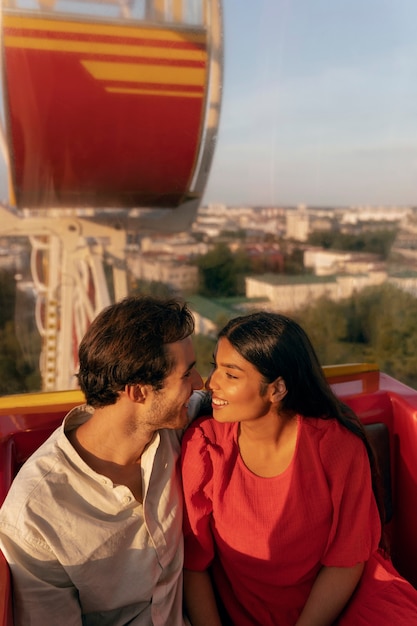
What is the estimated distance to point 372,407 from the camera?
1.26 meters

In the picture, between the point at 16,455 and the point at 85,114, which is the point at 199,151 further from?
the point at 16,455

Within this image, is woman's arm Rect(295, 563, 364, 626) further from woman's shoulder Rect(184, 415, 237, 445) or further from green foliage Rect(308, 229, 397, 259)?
green foliage Rect(308, 229, 397, 259)

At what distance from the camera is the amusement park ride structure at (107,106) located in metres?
2.01

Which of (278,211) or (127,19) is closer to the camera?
(127,19)

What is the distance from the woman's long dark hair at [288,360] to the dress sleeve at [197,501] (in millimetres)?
148

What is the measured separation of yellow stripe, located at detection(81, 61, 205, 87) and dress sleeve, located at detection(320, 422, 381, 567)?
1.60 metres

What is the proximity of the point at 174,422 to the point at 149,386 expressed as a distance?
72 mm

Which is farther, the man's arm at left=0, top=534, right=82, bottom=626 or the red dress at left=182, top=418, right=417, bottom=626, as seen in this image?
the red dress at left=182, top=418, right=417, bottom=626

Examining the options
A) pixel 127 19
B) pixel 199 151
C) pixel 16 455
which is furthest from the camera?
pixel 199 151

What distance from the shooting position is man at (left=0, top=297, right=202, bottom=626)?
31.6 inches

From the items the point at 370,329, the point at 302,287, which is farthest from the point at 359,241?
the point at 370,329

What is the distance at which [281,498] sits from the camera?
0.94m

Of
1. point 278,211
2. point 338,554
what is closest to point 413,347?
point 278,211

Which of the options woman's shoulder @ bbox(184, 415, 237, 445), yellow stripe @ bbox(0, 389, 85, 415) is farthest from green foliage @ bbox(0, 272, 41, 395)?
woman's shoulder @ bbox(184, 415, 237, 445)
